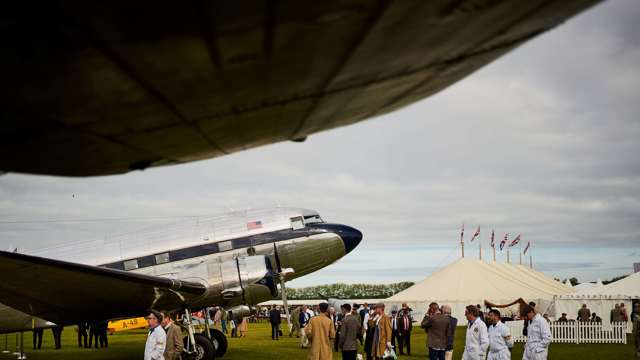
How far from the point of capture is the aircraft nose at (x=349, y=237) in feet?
63.4

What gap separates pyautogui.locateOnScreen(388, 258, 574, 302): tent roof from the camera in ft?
127

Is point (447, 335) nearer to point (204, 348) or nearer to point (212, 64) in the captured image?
point (204, 348)

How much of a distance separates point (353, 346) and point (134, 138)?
10.8m

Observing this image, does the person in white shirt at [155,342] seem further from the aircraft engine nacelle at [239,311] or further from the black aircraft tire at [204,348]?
the aircraft engine nacelle at [239,311]

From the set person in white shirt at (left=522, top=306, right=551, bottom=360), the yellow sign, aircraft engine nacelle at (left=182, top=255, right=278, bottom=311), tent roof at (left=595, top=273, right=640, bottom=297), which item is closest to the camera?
person in white shirt at (left=522, top=306, right=551, bottom=360)

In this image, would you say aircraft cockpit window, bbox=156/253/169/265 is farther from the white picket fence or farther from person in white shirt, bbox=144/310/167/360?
the white picket fence

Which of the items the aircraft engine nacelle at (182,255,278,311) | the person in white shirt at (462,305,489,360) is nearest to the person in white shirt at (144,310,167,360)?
the person in white shirt at (462,305,489,360)

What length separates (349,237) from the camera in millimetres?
19406

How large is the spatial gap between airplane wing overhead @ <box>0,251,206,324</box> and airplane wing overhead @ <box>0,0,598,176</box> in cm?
876

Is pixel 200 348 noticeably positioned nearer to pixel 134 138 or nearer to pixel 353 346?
pixel 353 346

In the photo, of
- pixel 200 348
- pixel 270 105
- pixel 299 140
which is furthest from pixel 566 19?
pixel 200 348

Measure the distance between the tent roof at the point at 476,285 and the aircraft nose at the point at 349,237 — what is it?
2049 centimetres

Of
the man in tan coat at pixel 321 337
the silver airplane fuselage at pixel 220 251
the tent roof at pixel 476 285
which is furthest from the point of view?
the tent roof at pixel 476 285

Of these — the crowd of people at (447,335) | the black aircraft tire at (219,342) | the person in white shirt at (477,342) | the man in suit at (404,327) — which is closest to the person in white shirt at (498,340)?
the crowd of people at (447,335)
